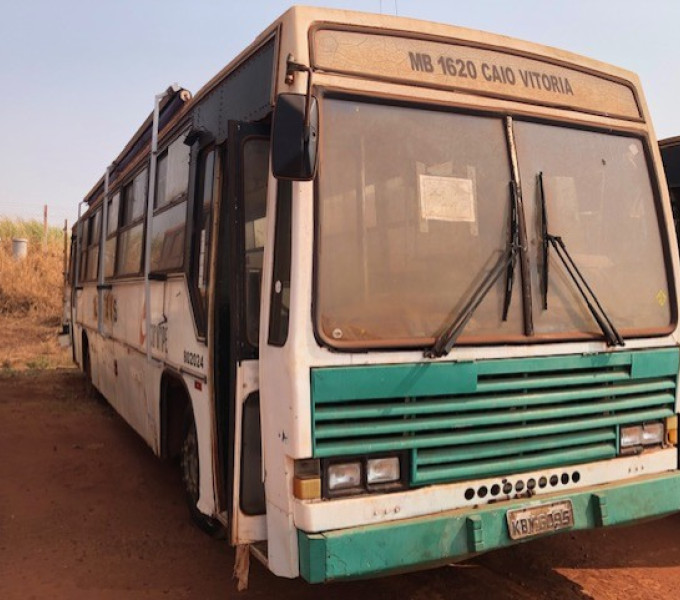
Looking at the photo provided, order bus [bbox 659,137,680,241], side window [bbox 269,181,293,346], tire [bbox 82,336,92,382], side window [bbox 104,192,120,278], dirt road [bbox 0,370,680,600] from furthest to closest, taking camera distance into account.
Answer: tire [bbox 82,336,92,382] < side window [bbox 104,192,120,278] < bus [bbox 659,137,680,241] < dirt road [bbox 0,370,680,600] < side window [bbox 269,181,293,346]

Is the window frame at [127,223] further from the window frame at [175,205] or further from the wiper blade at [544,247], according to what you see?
the wiper blade at [544,247]

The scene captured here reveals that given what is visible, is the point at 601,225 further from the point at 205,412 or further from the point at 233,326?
the point at 205,412

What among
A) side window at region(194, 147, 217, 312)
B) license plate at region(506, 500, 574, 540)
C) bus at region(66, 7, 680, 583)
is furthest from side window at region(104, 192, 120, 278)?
license plate at region(506, 500, 574, 540)

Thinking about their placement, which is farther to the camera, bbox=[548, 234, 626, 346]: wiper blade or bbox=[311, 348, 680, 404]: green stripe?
bbox=[548, 234, 626, 346]: wiper blade

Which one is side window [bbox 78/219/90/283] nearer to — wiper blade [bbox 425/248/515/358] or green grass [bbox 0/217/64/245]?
wiper blade [bbox 425/248/515/358]

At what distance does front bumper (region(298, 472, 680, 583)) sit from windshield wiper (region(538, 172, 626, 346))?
83 centimetres

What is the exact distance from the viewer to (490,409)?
323 cm

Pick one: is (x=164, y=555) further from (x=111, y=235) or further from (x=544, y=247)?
(x=111, y=235)

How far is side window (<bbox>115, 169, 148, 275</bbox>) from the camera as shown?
20.0ft

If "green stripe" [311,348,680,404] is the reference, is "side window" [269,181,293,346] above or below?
above

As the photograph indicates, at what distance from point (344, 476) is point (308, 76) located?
1.83m

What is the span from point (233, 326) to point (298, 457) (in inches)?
33.9

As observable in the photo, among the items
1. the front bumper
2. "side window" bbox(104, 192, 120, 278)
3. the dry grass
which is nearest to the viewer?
the front bumper

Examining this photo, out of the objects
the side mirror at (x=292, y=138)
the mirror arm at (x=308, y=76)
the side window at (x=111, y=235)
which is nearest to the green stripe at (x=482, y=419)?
the side mirror at (x=292, y=138)
